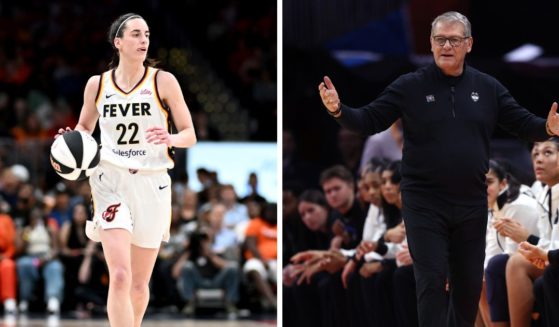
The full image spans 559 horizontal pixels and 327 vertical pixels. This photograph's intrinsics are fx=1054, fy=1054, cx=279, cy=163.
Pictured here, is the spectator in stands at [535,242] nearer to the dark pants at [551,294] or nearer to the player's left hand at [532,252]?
the dark pants at [551,294]

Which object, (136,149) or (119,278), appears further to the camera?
(136,149)

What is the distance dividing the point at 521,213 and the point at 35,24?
15.0 m

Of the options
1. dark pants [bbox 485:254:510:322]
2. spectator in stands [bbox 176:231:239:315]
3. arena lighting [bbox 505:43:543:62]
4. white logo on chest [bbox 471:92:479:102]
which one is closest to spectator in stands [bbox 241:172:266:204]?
spectator in stands [bbox 176:231:239:315]

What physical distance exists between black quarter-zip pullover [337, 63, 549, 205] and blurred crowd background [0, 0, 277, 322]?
26.3 ft

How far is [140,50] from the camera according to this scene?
743 centimetres

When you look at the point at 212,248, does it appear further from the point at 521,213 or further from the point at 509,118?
the point at 509,118

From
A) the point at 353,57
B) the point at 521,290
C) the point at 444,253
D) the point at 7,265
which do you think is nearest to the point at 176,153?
the point at 7,265

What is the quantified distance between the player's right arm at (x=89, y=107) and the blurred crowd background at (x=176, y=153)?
7.30 m

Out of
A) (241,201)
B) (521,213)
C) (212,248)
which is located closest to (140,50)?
(521,213)

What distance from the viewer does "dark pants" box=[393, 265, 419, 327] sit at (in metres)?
9.18

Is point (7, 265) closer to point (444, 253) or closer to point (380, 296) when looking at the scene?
point (380, 296)

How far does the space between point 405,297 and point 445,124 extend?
2750 mm

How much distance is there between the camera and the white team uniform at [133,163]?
7.33 metres

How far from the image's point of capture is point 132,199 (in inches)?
289
